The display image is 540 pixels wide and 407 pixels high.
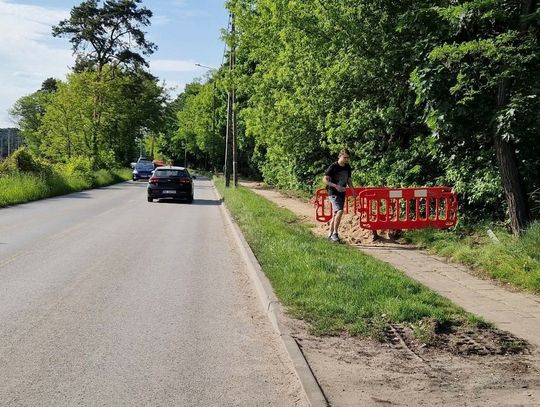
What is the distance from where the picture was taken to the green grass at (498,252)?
791 cm

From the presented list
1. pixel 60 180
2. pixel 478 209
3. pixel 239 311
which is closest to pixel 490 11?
pixel 478 209

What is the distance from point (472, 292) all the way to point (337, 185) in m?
4.63

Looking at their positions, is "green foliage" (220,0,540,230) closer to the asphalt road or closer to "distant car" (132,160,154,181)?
the asphalt road

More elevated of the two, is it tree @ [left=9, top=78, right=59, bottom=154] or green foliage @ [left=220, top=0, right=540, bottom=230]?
tree @ [left=9, top=78, right=59, bottom=154]

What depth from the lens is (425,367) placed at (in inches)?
186

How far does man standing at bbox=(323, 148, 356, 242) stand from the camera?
11.6 metres

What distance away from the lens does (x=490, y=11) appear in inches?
352

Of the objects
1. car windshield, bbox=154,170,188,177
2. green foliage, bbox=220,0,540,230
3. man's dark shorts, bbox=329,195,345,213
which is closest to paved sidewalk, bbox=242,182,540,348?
man's dark shorts, bbox=329,195,345,213

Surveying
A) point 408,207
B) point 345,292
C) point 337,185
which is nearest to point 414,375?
point 345,292

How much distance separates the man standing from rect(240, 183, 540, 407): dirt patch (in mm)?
5865

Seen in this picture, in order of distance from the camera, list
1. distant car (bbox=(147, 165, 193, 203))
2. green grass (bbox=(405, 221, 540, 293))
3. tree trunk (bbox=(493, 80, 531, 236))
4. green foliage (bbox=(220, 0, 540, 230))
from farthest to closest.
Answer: distant car (bbox=(147, 165, 193, 203)) → tree trunk (bbox=(493, 80, 531, 236)) → green foliage (bbox=(220, 0, 540, 230)) → green grass (bbox=(405, 221, 540, 293))

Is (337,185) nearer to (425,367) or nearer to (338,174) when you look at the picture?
(338,174)

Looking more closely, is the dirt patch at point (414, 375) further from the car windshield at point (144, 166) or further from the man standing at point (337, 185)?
the car windshield at point (144, 166)

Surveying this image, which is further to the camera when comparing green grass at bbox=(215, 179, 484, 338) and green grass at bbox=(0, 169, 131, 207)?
green grass at bbox=(0, 169, 131, 207)
